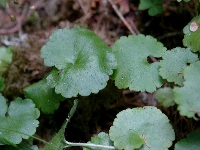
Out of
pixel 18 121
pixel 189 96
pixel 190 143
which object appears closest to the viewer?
pixel 189 96

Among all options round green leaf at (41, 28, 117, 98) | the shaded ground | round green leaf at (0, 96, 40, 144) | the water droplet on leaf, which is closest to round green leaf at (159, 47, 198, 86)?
the water droplet on leaf

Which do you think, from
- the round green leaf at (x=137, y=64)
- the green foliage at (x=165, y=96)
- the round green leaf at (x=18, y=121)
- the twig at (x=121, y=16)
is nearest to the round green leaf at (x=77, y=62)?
the round green leaf at (x=137, y=64)

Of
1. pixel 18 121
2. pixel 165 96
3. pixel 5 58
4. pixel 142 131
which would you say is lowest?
pixel 165 96

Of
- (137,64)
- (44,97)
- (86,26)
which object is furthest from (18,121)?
(86,26)

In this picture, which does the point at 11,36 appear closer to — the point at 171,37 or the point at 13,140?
the point at 13,140

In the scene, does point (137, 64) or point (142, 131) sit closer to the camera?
point (142, 131)

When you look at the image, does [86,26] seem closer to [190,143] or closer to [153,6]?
[153,6]
